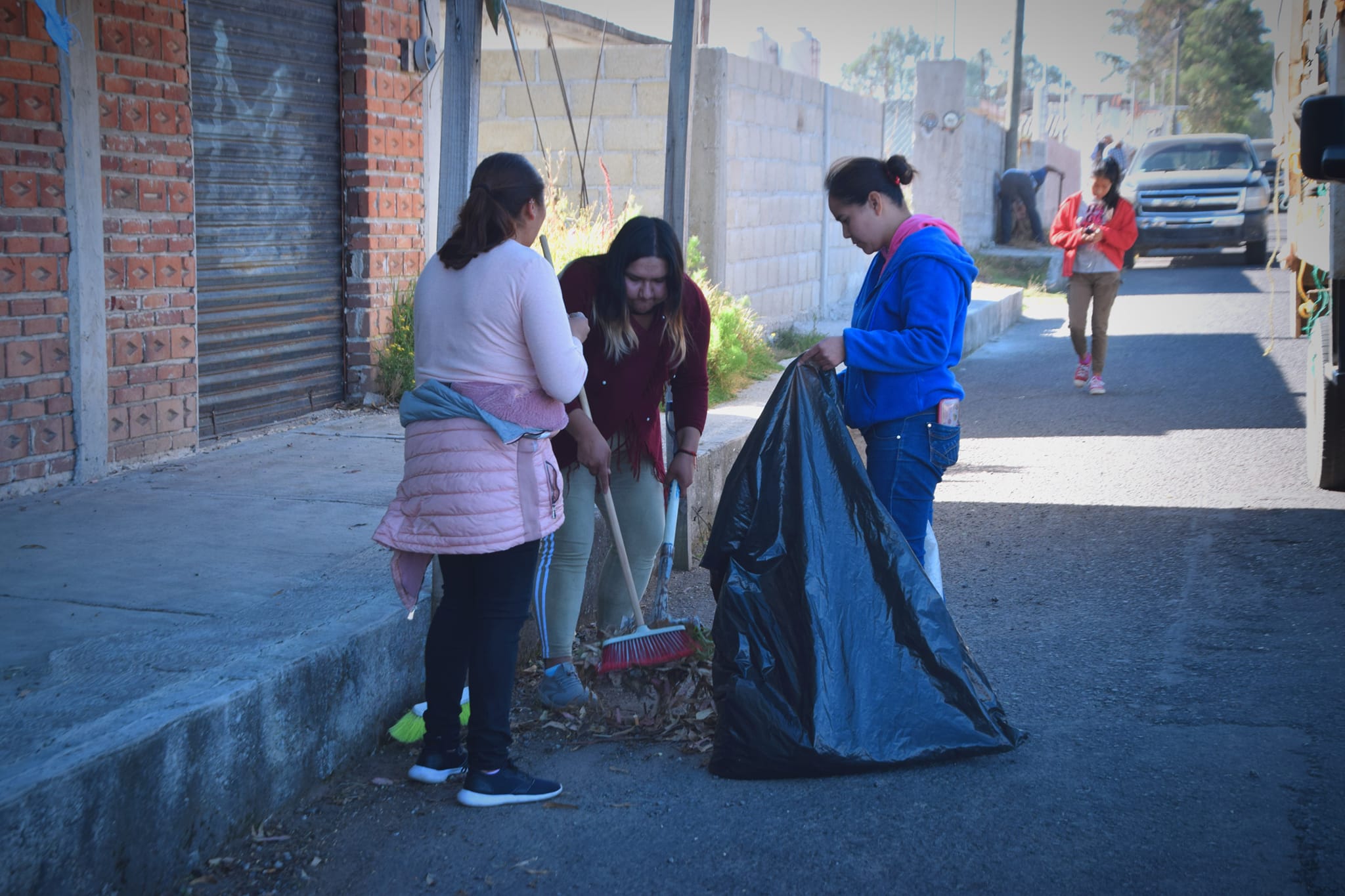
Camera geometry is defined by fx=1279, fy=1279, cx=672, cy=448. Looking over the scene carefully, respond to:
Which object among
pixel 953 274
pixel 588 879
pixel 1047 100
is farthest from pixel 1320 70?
pixel 1047 100

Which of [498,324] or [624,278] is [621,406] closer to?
[624,278]

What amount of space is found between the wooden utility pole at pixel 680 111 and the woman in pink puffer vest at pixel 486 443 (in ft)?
7.52

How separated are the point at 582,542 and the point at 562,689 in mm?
469

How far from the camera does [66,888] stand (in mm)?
2609

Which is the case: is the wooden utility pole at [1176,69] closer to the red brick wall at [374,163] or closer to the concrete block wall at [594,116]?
the concrete block wall at [594,116]

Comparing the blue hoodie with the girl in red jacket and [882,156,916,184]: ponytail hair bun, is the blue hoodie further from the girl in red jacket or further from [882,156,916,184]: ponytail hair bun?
the girl in red jacket

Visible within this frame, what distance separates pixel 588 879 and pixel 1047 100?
236ft

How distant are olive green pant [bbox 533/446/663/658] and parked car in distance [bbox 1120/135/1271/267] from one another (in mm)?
20667

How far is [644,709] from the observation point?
410 cm

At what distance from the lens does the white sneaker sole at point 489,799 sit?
3377mm

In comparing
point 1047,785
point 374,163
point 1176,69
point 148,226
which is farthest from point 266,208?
point 1176,69

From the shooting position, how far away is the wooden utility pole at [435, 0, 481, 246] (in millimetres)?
4211

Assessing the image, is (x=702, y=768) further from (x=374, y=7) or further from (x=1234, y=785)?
(x=374, y=7)

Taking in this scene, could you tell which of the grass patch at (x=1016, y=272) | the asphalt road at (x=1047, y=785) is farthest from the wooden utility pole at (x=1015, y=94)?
the asphalt road at (x=1047, y=785)
